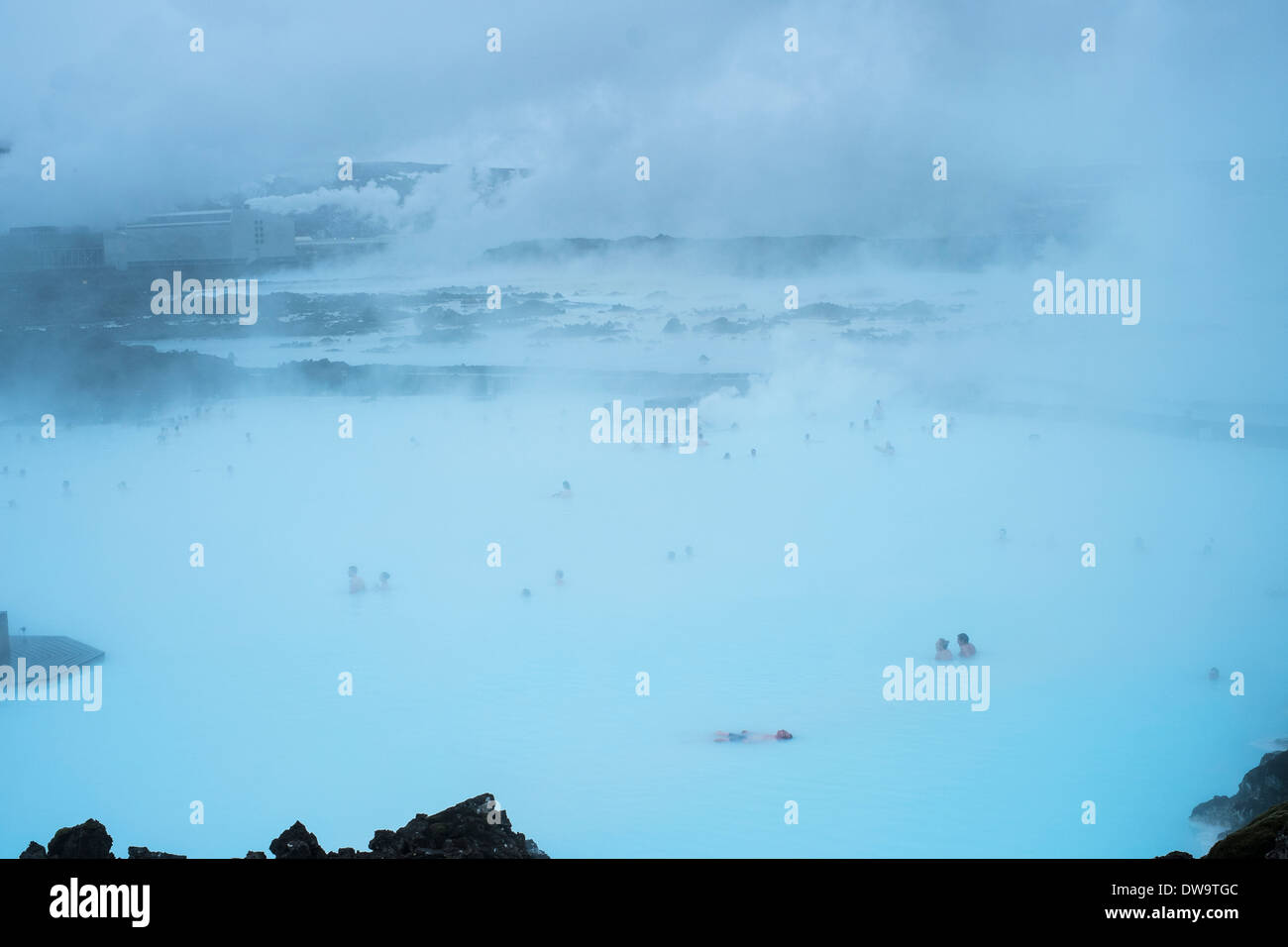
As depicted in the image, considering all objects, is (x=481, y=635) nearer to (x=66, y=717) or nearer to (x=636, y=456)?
(x=66, y=717)

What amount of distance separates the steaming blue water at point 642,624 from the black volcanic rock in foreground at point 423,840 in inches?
103

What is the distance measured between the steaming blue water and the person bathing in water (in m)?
0.10

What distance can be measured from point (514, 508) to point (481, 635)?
3133 millimetres

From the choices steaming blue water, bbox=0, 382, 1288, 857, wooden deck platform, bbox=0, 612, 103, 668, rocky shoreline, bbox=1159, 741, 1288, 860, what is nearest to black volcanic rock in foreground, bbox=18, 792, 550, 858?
steaming blue water, bbox=0, 382, 1288, 857

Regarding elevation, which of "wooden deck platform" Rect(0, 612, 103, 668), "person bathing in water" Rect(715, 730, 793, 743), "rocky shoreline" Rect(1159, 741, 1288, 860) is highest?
"wooden deck platform" Rect(0, 612, 103, 668)

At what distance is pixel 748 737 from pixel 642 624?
88.7 inches

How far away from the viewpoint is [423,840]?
3.85m

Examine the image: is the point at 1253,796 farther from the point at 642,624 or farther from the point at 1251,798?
the point at 642,624

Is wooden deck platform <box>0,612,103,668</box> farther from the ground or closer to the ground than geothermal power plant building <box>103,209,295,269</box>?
closer to the ground

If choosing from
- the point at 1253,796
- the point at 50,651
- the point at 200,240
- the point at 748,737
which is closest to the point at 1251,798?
the point at 1253,796

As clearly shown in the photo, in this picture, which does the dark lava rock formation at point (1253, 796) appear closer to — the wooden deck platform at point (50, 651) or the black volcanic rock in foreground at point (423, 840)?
the black volcanic rock in foreground at point (423, 840)

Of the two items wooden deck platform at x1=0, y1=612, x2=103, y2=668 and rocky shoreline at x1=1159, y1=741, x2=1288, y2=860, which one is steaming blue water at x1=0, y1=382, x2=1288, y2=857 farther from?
wooden deck platform at x1=0, y1=612, x2=103, y2=668

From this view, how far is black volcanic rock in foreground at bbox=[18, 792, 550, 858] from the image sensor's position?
369 cm
